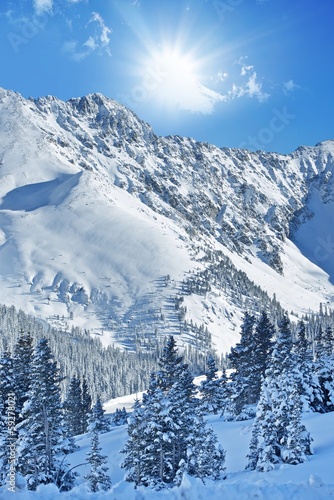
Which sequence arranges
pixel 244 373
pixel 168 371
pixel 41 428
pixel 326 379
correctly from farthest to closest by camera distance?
pixel 244 373 → pixel 326 379 → pixel 168 371 → pixel 41 428

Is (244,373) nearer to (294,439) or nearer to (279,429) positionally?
(279,429)

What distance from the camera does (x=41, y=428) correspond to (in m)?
27.7

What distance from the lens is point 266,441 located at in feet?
74.9

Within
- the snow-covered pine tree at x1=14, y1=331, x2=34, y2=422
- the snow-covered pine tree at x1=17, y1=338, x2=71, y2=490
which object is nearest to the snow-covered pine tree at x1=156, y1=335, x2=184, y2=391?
the snow-covered pine tree at x1=17, y1=338, x2=71, y2=490

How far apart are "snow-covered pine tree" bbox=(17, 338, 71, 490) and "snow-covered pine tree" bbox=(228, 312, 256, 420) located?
71.2 ft

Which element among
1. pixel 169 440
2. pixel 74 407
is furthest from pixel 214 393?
pixel 169 440

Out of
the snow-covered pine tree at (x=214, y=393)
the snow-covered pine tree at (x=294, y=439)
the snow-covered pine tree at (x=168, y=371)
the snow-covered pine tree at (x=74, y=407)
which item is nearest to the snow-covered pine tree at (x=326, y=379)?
the snow-covered pine tree at (x=168, y=371)

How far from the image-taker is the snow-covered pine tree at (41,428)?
26.1 meters

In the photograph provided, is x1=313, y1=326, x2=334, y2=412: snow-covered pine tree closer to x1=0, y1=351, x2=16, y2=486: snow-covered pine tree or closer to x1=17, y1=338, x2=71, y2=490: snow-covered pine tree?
x1=17, y1=338, x2=71, y2=490: snow-covered pine tree

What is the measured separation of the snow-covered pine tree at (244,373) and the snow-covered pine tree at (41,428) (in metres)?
21.7

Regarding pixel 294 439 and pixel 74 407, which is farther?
pixel 74 407

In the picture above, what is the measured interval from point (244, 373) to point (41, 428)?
26.0m

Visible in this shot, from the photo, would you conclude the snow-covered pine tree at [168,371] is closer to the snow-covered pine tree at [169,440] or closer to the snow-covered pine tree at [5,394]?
the snow-covered pine tree at [169,440]

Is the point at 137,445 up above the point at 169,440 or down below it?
below
